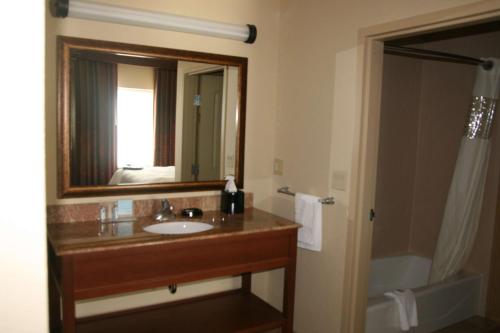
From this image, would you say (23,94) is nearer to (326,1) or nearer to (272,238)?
(272,238)

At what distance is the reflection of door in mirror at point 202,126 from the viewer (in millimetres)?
2420

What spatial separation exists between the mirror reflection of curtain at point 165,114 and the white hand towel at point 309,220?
2.71ft

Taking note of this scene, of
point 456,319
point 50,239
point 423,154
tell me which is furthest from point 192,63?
point 456,319

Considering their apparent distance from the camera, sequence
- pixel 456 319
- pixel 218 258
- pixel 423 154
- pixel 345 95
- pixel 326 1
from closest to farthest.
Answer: pixel 218 258 < pixel 345 95 < pixel 326 1 < pixel 456 319 < pixel 423 154

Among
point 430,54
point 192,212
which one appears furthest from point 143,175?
point 430,54

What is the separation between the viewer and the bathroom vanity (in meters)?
1.70

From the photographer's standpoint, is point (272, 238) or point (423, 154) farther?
point (423, 154)

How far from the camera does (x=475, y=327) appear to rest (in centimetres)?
293

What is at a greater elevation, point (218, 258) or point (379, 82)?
point (379, 82)

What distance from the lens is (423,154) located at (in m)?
3.59

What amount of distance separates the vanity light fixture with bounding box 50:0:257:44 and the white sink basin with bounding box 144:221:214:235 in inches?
43.5

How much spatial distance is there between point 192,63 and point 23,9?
70.7 inches

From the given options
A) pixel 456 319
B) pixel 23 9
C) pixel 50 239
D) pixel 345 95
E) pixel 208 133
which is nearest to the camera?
pixel 23 9

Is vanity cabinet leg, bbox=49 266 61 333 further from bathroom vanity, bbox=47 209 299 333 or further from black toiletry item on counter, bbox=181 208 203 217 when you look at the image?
black toiletry item on counter, bbox=181 208 203 217
